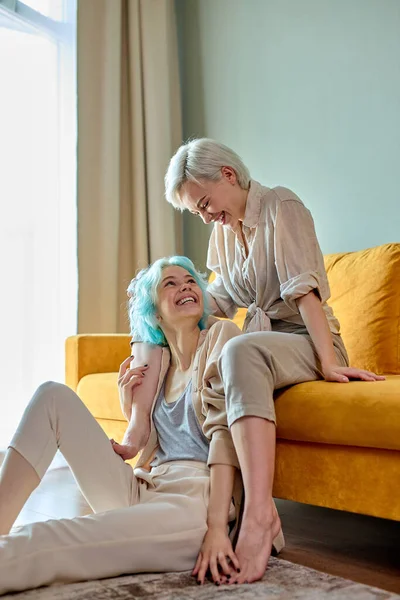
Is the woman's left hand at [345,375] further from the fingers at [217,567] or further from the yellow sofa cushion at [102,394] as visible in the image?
the yellow sofa cushion at [102,394]

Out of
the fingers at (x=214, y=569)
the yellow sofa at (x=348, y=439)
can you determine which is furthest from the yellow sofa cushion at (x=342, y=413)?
the fingers at (x=214, y=569)

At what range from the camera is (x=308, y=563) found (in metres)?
1.67

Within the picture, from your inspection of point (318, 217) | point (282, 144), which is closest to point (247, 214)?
point (318, 217)

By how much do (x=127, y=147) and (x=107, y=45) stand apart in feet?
1.73

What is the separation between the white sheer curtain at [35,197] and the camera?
339cm

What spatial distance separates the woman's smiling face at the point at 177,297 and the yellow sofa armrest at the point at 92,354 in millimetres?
1010

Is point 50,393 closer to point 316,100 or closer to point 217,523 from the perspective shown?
point 217,523

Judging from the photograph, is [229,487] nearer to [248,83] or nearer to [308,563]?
[308,563]

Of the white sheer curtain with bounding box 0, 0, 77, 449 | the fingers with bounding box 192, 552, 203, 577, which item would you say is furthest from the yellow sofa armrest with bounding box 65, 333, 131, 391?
the fingers with bounding box 192, 552, 203, 577

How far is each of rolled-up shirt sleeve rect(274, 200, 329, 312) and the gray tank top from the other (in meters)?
0.36

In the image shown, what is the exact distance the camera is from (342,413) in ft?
5.33

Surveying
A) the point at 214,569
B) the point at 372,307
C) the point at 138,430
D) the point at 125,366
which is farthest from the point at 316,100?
the point at 214,569

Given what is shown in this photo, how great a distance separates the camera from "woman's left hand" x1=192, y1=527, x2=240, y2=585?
1.45 metres

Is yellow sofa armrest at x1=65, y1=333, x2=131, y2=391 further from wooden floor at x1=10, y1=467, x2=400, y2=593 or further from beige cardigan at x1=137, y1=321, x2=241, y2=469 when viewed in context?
beige cardigan at x1=137, y1=321, x2=241, y2=469
